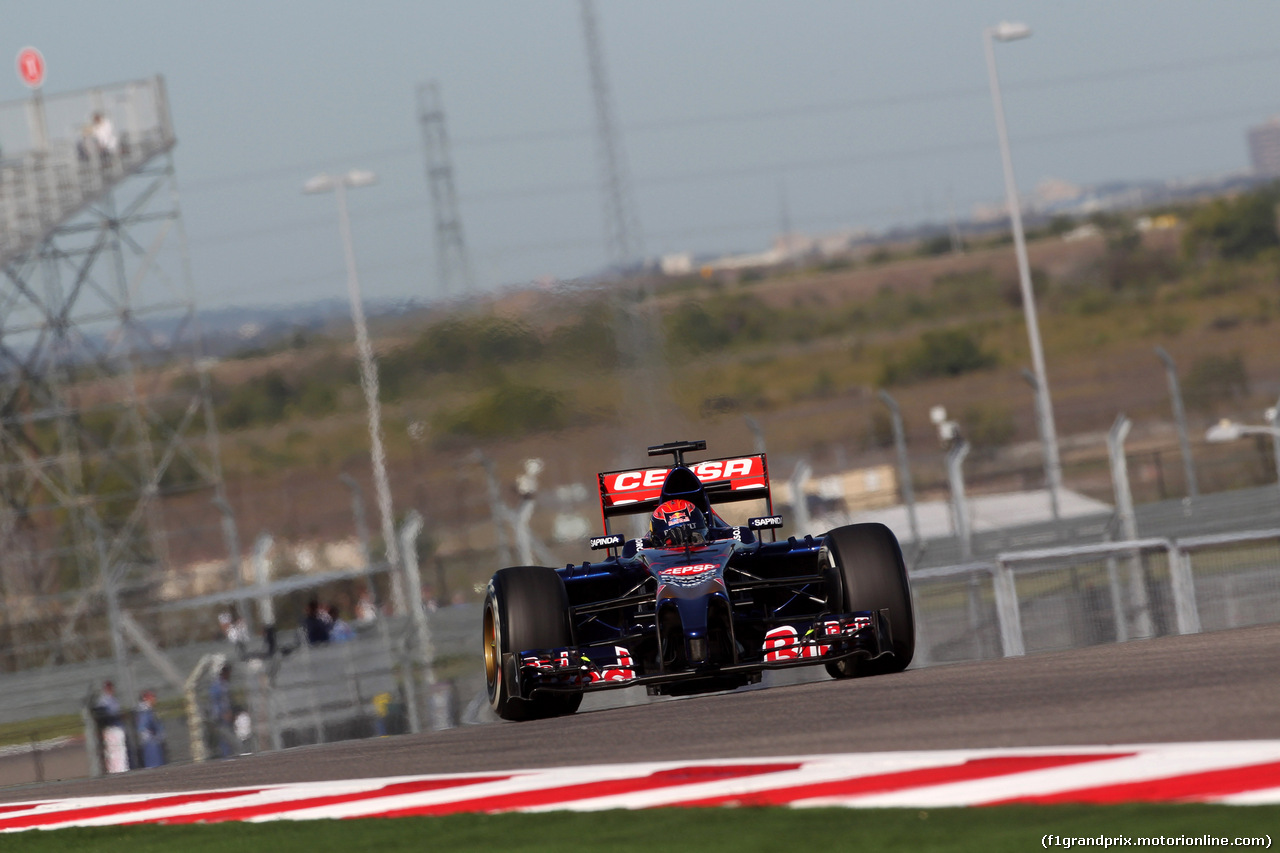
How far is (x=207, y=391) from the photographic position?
29.4 metres

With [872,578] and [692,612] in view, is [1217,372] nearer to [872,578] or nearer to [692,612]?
[872,578]

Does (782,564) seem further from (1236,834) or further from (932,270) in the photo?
(932,270)

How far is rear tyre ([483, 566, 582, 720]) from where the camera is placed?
9508 millimetres

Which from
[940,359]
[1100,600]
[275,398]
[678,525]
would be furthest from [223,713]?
[940,359]

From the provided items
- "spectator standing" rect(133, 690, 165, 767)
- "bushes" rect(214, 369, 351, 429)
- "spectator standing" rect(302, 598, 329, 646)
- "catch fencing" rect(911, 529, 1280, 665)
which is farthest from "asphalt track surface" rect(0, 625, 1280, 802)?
"bushes" rect(214, 369, 351, 429)

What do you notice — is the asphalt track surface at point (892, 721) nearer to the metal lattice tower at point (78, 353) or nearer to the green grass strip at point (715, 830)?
the green grass strip at point (715, 830)

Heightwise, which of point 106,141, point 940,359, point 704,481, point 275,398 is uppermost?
point 106,141

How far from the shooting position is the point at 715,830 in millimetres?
5188

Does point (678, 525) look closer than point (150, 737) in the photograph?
Yes

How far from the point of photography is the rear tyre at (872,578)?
9500 mm

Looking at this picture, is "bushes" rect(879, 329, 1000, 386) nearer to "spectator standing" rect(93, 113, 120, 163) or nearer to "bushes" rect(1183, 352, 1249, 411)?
"bushes" rect(1183, 352, 1249, 411)

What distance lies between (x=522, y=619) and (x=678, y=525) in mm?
1175

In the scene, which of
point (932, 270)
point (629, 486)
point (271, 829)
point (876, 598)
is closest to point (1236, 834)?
point (271, 829)

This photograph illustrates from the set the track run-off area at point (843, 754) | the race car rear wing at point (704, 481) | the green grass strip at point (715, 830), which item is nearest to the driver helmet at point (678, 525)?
the race car rear wing at point (704, 481)
